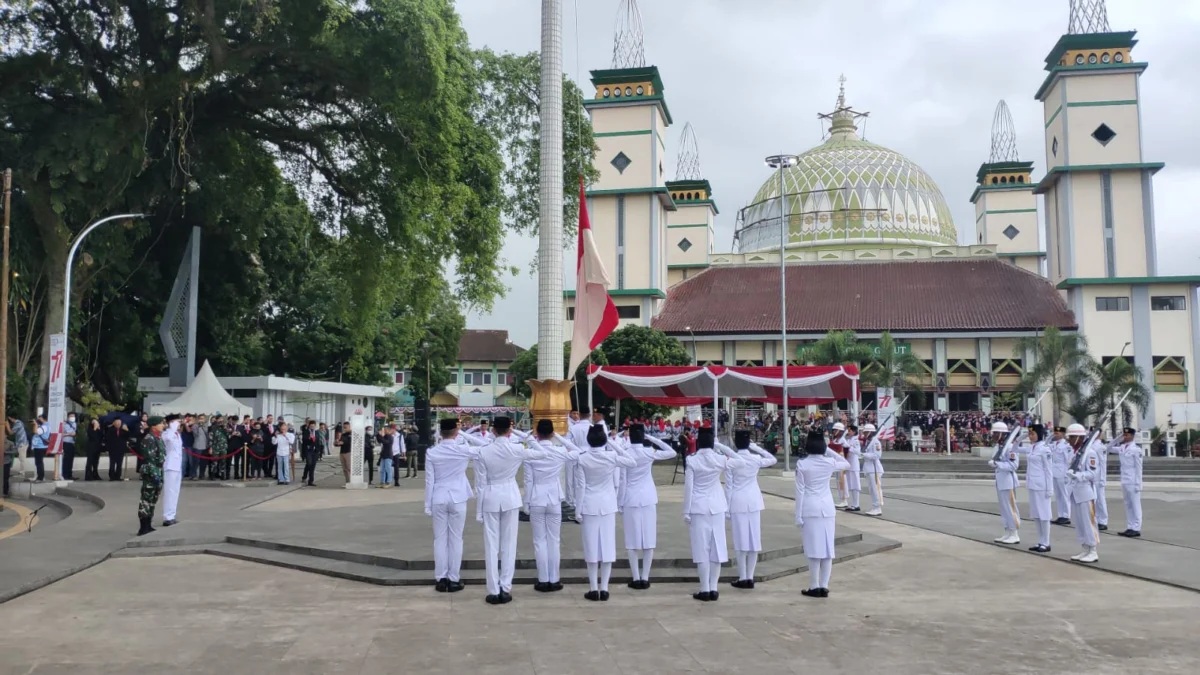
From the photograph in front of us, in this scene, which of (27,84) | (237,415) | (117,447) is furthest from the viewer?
(237,415)

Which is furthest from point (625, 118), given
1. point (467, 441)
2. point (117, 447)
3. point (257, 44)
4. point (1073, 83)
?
point (467, 441)

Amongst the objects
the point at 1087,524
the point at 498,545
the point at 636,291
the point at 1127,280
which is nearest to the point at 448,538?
the point at 498,545

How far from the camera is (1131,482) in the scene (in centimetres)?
1330

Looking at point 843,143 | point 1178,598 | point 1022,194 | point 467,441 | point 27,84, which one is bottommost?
point 1178,598

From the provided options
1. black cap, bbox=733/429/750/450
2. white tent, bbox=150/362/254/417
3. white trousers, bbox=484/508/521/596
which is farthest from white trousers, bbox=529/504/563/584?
white tent, bbox=150/362/254/417

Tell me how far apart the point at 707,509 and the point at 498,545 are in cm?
204

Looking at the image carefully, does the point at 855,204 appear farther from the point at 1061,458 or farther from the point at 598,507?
the point at 598,507

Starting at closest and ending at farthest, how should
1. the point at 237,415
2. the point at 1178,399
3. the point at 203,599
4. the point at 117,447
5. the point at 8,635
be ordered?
the point at 8,635
the point at 203,599
the point at 117,447
the point at 237,415
the point at 1178,399

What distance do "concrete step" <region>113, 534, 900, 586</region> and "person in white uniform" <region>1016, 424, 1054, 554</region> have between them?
2.62 m

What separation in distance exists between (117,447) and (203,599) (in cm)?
1382

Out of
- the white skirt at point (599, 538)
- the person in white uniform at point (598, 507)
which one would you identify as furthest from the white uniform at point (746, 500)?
the white skirt at point (599, 538)

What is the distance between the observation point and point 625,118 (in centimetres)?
5025

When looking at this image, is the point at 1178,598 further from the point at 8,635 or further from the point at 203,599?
the point at 8,635

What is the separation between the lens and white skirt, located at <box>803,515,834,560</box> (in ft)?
27.7
